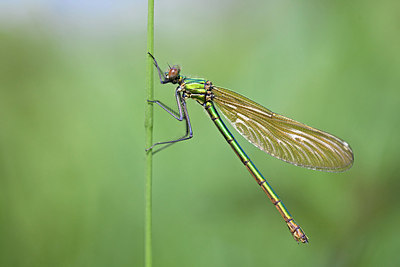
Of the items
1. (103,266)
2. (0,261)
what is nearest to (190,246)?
(103,266)

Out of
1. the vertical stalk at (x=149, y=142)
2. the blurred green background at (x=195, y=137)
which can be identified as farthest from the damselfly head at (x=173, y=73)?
the vertical stalk at (x=149, y=142)

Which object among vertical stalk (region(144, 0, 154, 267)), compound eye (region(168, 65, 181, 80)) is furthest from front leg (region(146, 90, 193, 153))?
vertical stalk (region(144, 0, 154, 267))

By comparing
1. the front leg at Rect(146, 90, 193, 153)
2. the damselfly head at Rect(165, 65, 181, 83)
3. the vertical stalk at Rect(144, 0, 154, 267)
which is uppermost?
the damselfly head at Rect(165, 65, 181, 83)

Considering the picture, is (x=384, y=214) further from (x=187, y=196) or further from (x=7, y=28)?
(x=7, y=28)

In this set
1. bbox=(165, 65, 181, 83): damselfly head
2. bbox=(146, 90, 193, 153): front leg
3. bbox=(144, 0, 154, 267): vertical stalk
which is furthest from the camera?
bbox=(165, 65, 181, 83): damselfly head

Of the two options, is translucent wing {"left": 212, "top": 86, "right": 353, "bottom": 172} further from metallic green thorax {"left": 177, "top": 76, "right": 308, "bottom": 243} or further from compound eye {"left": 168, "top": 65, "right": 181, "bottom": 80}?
compound eye {"left": 168, "top": 65, "right": 181, "bottom": 80}

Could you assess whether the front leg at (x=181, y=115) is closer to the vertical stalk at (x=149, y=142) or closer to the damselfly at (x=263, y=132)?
the damselfly at (x=263, y=132)

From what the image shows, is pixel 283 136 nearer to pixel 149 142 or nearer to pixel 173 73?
Answer: pixel 173 73

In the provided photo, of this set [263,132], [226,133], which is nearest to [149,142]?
[226,133]
